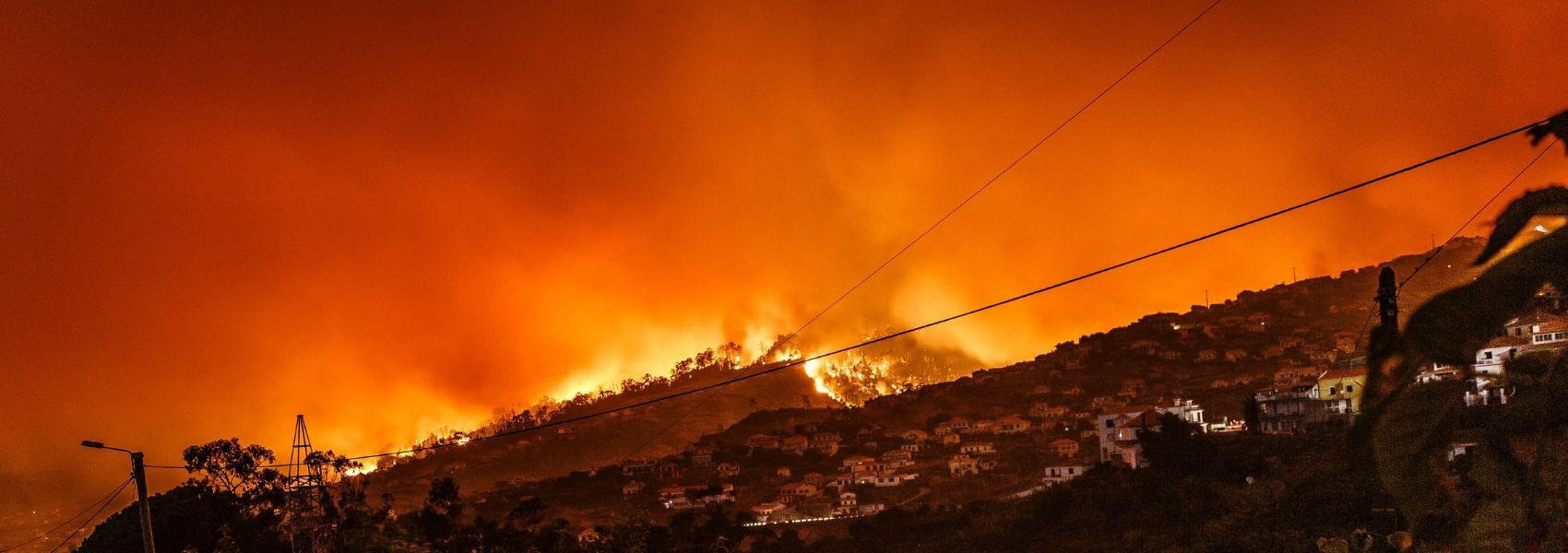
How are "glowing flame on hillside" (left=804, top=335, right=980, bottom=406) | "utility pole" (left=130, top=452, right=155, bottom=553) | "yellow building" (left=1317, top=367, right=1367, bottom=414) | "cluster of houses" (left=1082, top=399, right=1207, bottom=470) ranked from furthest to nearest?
1. "glowing flame on hillside" (left=804, top=335, right=980, bottom=406)
2. "cluster of houses" (left=1082, top=399, right=1207, bottom=470)
3. "yellow building" (left=1317, top=367, right=1367, bottom=414)
4. "utility pole" (left=130, top=452, right=155, bottom=553)

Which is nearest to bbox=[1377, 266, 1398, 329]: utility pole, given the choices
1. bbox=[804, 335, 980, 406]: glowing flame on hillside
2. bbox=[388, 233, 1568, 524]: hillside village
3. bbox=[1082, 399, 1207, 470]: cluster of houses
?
bbox=[388, 233, 1568, 524]: hillside village

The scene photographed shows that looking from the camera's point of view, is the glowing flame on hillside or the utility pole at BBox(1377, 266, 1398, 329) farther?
the glowing flame on hillside

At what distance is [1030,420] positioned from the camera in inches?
2281

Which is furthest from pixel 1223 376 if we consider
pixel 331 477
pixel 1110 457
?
pixel 331 477

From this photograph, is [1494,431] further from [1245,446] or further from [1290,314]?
[1290,314]

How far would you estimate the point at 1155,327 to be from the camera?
253 feet

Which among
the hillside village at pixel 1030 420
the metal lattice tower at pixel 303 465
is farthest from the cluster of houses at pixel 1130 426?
the metal lattice tower at pixel 303 465

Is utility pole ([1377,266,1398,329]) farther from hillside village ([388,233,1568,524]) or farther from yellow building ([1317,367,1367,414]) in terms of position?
yellow building ([1317,367,1367,414])

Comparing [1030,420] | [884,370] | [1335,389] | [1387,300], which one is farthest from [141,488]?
[884,370]

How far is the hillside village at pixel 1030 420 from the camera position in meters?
42.0

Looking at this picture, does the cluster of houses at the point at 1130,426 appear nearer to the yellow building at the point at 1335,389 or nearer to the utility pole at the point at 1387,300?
the yellow building at the point at 1335,389

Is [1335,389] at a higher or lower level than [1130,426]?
higher

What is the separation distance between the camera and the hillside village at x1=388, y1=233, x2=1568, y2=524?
4203 centimetres

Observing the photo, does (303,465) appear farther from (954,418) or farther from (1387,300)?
(954,418)
